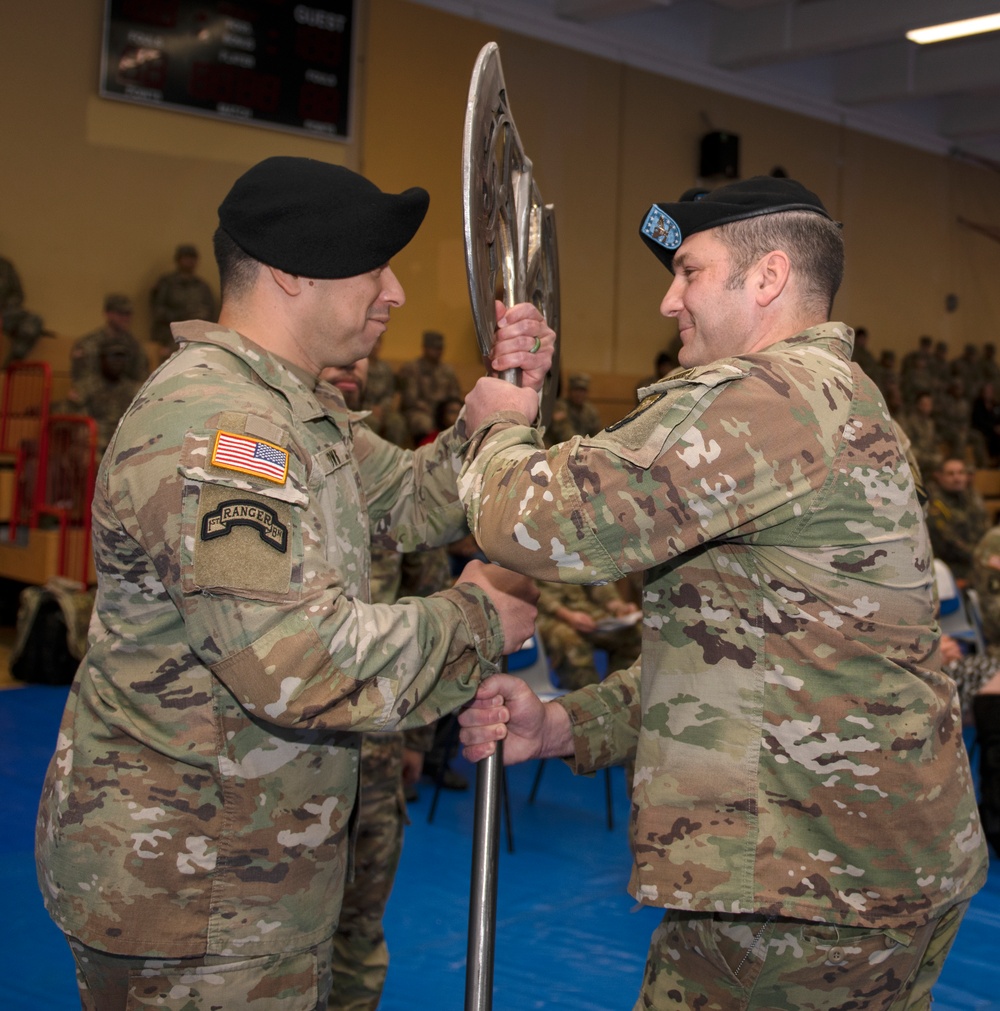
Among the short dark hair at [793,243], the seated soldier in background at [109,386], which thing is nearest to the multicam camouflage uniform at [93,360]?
the seated soldier in background at [109,386]

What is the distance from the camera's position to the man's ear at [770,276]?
65.4 inches

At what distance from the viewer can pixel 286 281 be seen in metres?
1.79

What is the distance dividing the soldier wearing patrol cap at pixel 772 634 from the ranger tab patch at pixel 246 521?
0.84 feet

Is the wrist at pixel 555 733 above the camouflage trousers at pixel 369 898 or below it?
above

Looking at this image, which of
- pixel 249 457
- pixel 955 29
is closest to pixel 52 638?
pixel 249 457

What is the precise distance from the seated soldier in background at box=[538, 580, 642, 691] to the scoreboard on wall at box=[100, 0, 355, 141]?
597 centimetres

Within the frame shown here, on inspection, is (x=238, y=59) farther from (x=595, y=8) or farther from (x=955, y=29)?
(x=955, y=29)

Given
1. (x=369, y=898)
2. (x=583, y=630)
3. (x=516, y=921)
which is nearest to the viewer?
(x=369, y=898)

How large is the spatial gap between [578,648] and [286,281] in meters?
3.58

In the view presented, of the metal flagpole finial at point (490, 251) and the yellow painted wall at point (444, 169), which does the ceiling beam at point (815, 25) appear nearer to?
the yellow painted wall at point (444, 169)

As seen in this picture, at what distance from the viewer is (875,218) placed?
15328 mm

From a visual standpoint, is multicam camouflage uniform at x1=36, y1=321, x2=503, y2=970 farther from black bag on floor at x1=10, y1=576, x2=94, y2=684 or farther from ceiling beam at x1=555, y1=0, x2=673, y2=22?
ceiling beam at x1=555, y1=0, x2=673, y2=22

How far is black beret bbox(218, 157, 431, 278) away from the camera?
1717 millimetres

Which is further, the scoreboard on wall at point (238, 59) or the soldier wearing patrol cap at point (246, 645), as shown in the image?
the scoreboard on wall at point (238, 59)
